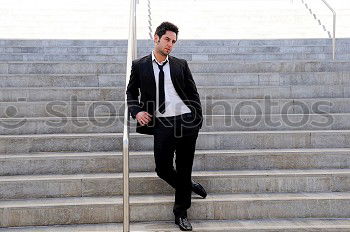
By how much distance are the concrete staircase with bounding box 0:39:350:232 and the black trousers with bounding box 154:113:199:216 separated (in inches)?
11.0

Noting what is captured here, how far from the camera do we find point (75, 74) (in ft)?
22.5

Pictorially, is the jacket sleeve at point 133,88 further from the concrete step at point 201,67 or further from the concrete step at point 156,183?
the concrete step at point 201,67

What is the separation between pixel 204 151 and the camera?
5.49 meters

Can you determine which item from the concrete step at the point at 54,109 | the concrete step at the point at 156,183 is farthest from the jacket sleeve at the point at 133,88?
the concrete step at the point at 54,109

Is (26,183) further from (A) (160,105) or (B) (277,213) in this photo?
(B) (277,213)

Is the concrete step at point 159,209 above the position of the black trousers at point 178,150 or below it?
below

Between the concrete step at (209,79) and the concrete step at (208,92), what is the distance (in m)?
0.30

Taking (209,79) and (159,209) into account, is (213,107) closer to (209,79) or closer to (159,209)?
(209,79)

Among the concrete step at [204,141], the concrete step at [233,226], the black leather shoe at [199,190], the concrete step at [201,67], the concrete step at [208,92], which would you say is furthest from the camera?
the concrete step at [201,67]

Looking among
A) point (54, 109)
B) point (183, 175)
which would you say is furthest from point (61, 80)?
point (183, 175)

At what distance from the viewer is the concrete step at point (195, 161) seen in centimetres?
514

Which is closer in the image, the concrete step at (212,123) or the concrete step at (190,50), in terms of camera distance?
the concrete step at (212,123)

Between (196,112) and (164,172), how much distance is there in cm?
59
